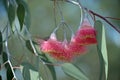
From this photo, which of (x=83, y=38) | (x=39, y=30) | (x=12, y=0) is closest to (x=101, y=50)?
(x=83, y=38)

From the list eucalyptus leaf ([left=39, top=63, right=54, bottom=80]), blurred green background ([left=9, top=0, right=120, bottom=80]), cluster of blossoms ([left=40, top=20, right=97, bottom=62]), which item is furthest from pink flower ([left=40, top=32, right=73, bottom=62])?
blurred green background ([left=9, top=0, right=120, bottom=80])

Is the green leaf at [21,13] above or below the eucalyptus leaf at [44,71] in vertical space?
above

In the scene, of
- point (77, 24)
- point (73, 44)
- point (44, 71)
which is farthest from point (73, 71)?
point (77, 24)

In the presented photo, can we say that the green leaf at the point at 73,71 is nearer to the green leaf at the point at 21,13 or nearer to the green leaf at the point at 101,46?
the green leaf at the point at 101,46

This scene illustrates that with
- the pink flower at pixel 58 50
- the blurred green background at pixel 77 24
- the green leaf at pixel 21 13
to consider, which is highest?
Answer: the green leaf at pixel 21 13

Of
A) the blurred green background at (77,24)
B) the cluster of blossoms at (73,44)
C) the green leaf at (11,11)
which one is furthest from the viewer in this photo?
the blurred green background at (77,24)

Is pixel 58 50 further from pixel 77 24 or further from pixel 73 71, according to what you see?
pixel 77 24

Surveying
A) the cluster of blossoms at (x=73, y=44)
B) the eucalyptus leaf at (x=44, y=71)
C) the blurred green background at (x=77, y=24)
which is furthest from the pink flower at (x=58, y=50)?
the blurred green background at (x=77, y=24)

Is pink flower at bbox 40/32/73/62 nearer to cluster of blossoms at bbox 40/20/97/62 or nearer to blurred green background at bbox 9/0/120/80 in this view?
cluster of blossoms at bbox 40/20/97/62
